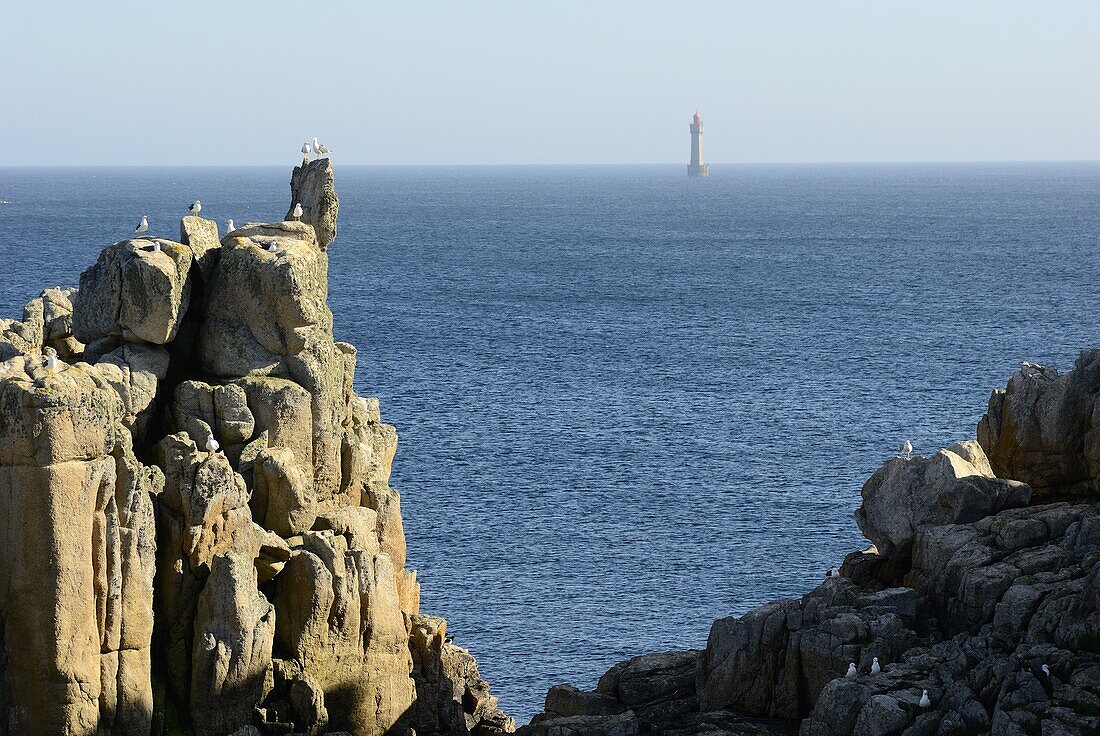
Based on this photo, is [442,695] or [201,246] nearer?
[201,246]

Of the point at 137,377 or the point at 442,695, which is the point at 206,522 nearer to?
the point at 137,377

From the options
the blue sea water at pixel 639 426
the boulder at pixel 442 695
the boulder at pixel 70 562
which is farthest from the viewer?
the blue sea water at pixel 639 426

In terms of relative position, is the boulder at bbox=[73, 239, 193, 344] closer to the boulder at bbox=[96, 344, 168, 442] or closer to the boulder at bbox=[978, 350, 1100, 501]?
the boulder at bbox=[96, 344, 168, 442]

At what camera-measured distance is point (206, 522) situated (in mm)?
45281

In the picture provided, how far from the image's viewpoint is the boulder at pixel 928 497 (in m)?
50.5

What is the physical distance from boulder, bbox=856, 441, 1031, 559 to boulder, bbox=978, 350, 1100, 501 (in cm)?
291

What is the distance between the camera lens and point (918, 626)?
152 ft

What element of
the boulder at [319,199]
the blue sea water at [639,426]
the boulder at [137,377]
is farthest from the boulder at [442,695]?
the boulder at [319,199]

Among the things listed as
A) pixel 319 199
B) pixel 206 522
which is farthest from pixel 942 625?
pixel 319 199

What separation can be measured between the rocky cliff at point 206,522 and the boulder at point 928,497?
609 inches

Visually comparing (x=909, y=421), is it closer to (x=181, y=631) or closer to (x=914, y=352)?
(x=914, y=352)

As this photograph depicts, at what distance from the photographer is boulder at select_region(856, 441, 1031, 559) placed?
5053 centimetres

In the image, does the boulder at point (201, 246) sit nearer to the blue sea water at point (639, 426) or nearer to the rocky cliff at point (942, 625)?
the rocky cliff at point (942, 625)

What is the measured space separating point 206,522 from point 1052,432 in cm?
3071
